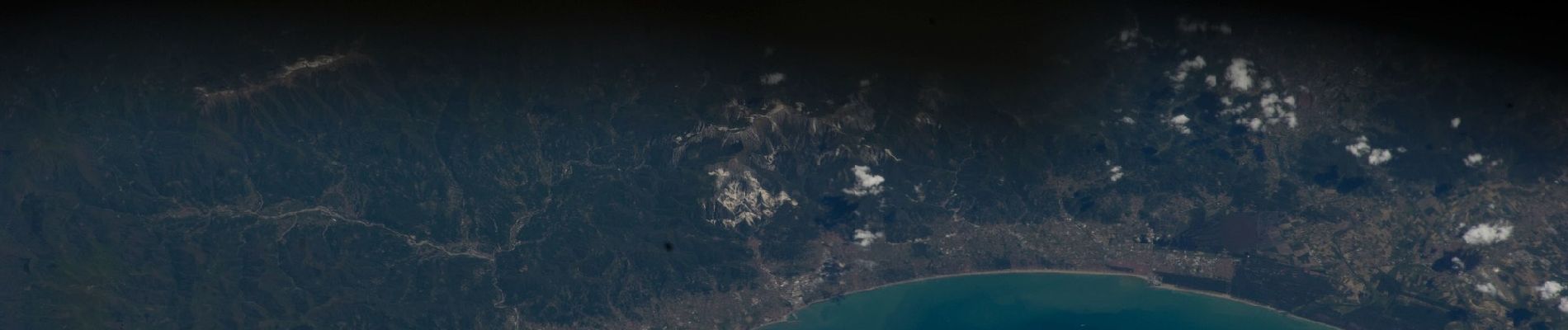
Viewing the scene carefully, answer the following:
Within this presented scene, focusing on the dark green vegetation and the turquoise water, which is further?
the turquoise water

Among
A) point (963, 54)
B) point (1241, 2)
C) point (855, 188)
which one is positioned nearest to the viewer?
point (963, 54)

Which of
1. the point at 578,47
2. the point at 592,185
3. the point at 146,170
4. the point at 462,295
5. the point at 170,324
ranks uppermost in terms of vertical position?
the point at 578,47

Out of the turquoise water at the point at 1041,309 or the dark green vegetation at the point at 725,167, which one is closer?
the dark green vegetation at the point at 725,167

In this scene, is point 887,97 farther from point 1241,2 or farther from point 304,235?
point 304,235

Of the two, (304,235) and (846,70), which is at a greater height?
(846,70)

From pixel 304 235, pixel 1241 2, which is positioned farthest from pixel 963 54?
pixel 304 235

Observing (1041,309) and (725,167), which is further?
(1041,309)

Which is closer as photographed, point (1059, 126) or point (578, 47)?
point (578, 47)

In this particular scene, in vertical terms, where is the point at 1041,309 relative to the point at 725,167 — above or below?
below
